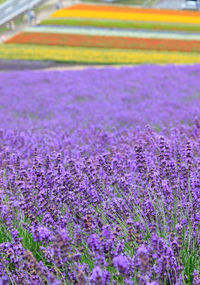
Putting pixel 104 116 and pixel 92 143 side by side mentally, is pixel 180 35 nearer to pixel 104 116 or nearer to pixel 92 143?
pixel 104 116

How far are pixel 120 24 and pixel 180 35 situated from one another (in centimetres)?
546

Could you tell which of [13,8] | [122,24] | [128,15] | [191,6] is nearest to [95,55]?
[122,24]

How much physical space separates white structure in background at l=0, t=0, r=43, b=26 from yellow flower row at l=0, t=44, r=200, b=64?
1199 centimetres

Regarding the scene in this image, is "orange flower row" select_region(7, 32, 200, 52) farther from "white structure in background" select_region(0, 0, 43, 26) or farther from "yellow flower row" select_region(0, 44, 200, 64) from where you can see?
"white structure in background" select_region(0, 0, 43, 26)

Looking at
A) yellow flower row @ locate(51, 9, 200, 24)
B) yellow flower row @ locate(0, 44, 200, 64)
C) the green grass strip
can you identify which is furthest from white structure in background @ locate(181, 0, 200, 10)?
yellow flower row @ locate(0, 44, 200, 64)

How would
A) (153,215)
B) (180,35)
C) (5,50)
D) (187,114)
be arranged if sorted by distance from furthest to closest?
(180,35) < (5,50) < (187,114) < (153,215)

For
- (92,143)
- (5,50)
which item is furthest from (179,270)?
(5,50)

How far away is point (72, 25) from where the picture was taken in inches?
1235

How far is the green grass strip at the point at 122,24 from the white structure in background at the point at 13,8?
16.1 ft

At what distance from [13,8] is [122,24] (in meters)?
13.7

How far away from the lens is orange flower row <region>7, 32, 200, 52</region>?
24078 millimetres

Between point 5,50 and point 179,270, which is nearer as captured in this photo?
point 179,270

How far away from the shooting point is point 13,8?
129 ft

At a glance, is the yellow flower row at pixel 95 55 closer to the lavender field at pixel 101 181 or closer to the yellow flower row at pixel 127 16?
the lavender field at pixel 101 181
